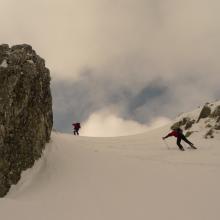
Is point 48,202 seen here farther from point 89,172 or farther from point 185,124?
point 185,124

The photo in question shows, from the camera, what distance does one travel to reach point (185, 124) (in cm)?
3058

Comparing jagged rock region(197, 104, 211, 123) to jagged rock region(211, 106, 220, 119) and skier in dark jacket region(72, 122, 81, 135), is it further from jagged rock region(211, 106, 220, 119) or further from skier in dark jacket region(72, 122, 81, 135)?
skier in dark jacket region(72, 122, 81, 135)

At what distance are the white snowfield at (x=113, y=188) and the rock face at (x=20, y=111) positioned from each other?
1.88ft

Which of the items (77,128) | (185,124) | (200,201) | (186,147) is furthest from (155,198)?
(77,128)

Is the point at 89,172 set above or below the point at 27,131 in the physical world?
below

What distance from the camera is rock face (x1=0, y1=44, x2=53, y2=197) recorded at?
12.7m

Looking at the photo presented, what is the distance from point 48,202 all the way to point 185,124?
20437 mm

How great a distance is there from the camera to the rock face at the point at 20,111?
1267 cm

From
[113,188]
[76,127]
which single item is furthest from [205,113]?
[113,188]

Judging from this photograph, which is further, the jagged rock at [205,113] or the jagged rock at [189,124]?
the jagged rock at [189,124]

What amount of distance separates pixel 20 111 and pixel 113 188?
14.6ft

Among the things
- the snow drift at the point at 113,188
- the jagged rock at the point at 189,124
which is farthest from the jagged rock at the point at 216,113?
the snow drift at the point at 113,188

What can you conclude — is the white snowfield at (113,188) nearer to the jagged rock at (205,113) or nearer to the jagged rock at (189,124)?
the jagged rock at (205,113)

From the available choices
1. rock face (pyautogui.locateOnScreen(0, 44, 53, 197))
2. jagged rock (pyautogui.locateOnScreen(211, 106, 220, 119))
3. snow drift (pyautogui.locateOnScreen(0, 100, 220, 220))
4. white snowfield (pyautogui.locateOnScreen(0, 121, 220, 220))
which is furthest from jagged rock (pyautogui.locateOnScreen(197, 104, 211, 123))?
rock face (pyautogui.locateOnScreen(0, 44, 53, 197))
